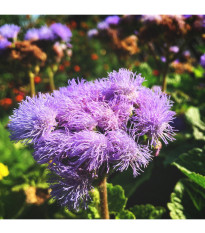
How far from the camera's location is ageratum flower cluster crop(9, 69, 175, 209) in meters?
0.69

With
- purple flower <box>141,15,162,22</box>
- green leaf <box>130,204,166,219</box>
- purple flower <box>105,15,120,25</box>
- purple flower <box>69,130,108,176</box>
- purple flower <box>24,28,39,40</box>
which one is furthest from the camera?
purple flower <box>105,15,120,25</box>

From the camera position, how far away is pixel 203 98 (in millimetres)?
1925

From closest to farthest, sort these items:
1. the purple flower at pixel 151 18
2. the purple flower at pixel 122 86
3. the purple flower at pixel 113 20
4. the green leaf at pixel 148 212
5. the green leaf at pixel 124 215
→ the purple flower at pixel 122 86 → the green leaf at pixel 124 215 → the green leaf at pixel 148 212 → the purple flower at pixel 151 18 → the purple flower at pixel 113 20

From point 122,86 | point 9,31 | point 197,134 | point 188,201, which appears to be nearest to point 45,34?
point 9,31

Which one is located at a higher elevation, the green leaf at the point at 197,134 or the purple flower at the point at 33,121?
the green leaf at the point at 197,134

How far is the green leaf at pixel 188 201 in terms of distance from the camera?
114 centimetres

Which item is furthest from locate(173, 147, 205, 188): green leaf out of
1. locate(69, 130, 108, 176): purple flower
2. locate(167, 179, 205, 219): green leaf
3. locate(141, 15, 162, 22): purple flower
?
locate(141, 15, 162, 22): purple flower

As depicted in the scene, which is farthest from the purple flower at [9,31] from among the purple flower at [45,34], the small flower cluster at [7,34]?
the purple flower at [45,34]

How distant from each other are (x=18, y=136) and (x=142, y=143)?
37cm

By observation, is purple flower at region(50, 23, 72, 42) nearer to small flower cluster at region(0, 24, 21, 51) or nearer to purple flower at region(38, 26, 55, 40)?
purple flower at region(38, 26, 55, 40)

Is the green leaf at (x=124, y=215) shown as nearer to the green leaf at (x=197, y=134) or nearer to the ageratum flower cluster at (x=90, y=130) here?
the ageratum flower cluster at (x=90, y=130)

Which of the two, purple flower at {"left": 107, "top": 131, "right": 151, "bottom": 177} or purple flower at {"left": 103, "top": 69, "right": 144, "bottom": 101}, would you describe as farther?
purple flower at {"left": 103, "top": 69, "right": 144, "bottom": 101}

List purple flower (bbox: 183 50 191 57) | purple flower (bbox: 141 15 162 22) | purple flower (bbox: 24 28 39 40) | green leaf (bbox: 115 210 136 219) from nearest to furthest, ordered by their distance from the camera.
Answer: green leaf (bbox: 115 210 136 219), purple flower (bbox: 141 15 162 22), purple flower (bbox: 24 28 39 40), purple flower (bbox: 183 50 191 57)
